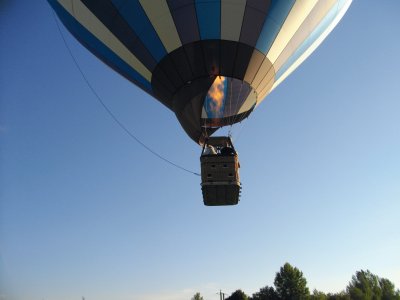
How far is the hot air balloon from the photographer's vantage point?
26.2ft

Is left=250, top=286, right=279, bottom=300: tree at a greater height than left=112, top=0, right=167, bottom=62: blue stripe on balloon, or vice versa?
left=250, top=286, right=279, bottom=300: tree

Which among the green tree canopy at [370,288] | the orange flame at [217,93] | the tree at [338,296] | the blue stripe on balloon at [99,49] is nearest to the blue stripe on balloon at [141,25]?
the blue stripe on balloon at [99,49]

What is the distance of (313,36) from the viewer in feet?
33.6

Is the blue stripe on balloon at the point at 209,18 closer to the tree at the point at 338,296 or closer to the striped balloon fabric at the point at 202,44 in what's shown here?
the striped balloon fabric at the point at 202,44

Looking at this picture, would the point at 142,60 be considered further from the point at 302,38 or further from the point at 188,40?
the point at 302,38

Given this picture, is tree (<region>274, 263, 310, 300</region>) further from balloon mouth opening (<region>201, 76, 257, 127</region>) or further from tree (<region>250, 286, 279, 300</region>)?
balloon mouth opening (<region>201, 76, 257, 127</region>)

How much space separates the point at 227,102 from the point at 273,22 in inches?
81.7

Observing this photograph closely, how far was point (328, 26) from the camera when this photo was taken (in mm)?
10578

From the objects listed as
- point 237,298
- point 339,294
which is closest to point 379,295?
point 339,294

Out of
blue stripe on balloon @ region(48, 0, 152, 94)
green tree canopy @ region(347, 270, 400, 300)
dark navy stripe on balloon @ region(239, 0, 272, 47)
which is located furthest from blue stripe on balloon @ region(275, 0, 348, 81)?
green tree canopy @ region(347, 270, 400, 300)

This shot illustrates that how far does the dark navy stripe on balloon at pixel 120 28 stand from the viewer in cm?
852

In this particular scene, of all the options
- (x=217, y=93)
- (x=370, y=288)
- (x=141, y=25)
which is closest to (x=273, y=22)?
(x=217, y=93)

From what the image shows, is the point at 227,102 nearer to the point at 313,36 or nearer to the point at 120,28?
the point at 120,28

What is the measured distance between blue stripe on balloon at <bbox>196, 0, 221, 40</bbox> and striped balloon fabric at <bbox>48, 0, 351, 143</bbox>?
2 cm
